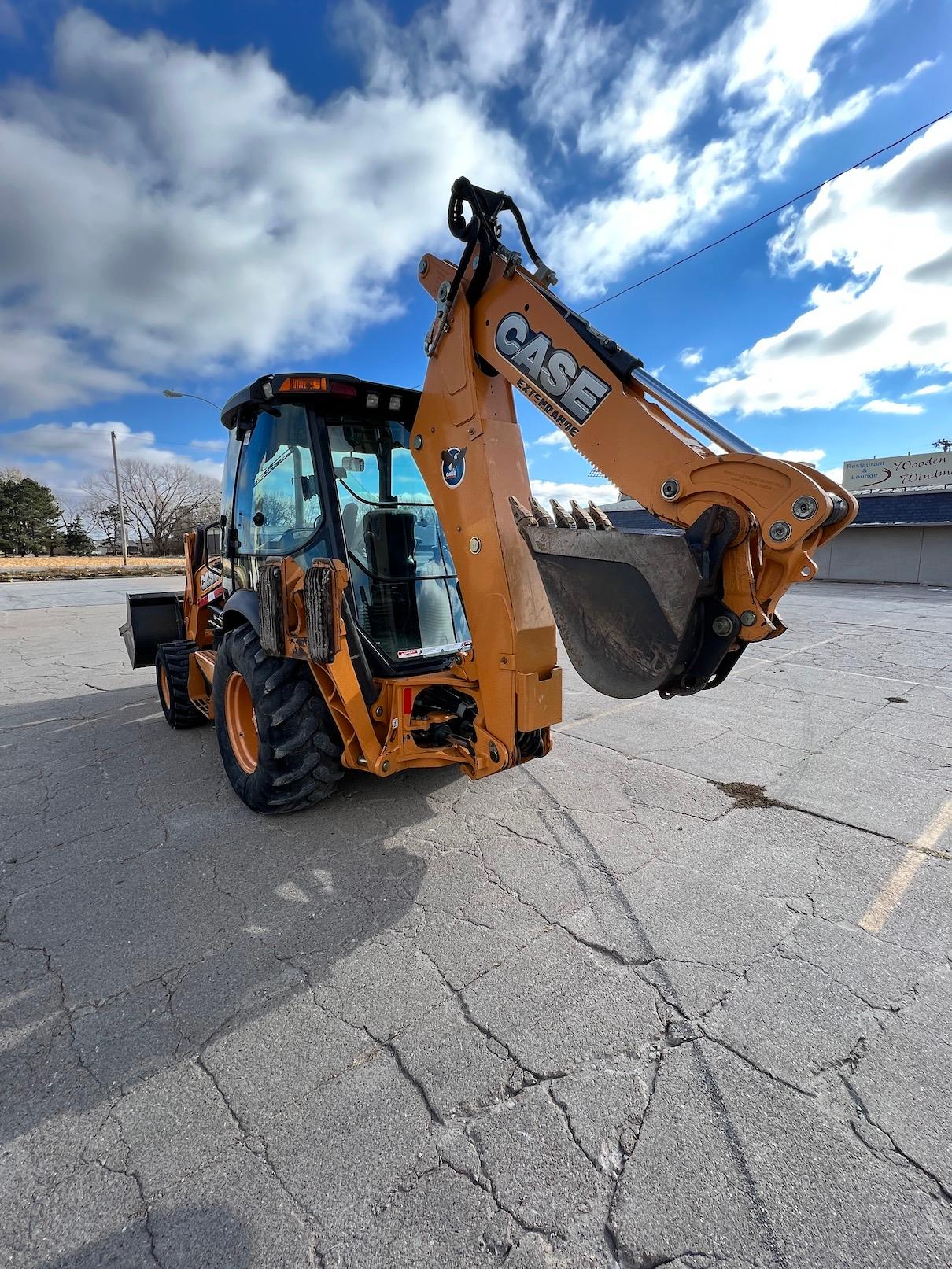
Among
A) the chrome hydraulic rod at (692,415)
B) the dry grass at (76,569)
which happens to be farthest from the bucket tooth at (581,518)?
the dry grass at (76,569)

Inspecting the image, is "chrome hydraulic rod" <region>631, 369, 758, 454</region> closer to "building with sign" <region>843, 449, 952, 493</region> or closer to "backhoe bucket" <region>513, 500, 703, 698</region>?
"backhoe bucket" <region>513, 500, 703, 698</region>

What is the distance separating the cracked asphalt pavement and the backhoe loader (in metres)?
0.73

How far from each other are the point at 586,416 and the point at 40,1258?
3210 mm

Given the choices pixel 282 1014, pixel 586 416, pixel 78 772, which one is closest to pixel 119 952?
pixel 282 1014

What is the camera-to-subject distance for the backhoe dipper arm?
7.06 feet

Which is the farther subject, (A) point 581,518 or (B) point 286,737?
(B) point 286,737

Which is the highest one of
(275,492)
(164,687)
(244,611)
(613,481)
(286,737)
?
(275,492)

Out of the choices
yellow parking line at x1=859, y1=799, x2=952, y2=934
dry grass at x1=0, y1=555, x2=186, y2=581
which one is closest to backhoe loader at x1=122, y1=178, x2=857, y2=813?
yellow parking line at x1=859, y1=799, x2=952, y2=934

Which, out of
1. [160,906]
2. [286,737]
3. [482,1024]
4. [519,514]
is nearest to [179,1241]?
[482,1024]

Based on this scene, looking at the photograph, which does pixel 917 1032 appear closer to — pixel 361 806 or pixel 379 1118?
pixel 379 1118

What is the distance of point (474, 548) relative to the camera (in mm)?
3186

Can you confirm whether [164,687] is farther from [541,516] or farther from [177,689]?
[541,516]

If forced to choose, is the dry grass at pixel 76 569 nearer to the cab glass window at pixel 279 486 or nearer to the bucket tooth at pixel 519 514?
the cab glass window at pixel 279 486

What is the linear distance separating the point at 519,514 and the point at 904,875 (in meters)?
2.81
